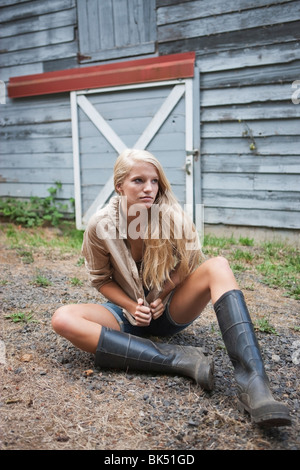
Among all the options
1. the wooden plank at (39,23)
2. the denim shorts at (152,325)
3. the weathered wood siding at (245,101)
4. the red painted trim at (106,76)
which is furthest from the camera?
the wooden plank at (39,23)

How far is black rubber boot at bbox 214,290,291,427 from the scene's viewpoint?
5.07 ft

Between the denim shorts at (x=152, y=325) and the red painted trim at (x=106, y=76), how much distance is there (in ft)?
12.9

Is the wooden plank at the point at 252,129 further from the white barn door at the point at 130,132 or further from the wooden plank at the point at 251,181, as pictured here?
the wooden plank at the point at 251,181

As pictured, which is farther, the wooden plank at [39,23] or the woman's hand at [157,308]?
the wooden plank at [39,23]

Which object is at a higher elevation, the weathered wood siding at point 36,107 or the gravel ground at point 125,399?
the weathered wood siding at point 36,107

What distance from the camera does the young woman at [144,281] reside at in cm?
207

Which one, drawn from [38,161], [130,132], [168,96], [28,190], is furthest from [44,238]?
[168,96]

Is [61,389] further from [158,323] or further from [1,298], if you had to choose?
[1,298]

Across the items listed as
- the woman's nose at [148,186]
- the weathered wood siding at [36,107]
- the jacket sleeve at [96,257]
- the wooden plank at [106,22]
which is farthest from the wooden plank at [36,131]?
the woman's nose at [148,186]

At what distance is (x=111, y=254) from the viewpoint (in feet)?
7.37

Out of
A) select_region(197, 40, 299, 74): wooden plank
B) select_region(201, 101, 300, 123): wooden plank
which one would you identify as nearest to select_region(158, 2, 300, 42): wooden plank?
select_region(197, 40, 299, 74): wooden plank

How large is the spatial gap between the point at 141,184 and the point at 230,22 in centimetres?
399

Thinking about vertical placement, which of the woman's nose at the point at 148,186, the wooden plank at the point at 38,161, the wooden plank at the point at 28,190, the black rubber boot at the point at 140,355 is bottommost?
the black rubber boot at the point at 140,355

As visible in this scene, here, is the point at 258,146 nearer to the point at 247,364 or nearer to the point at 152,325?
the point at 152,325
